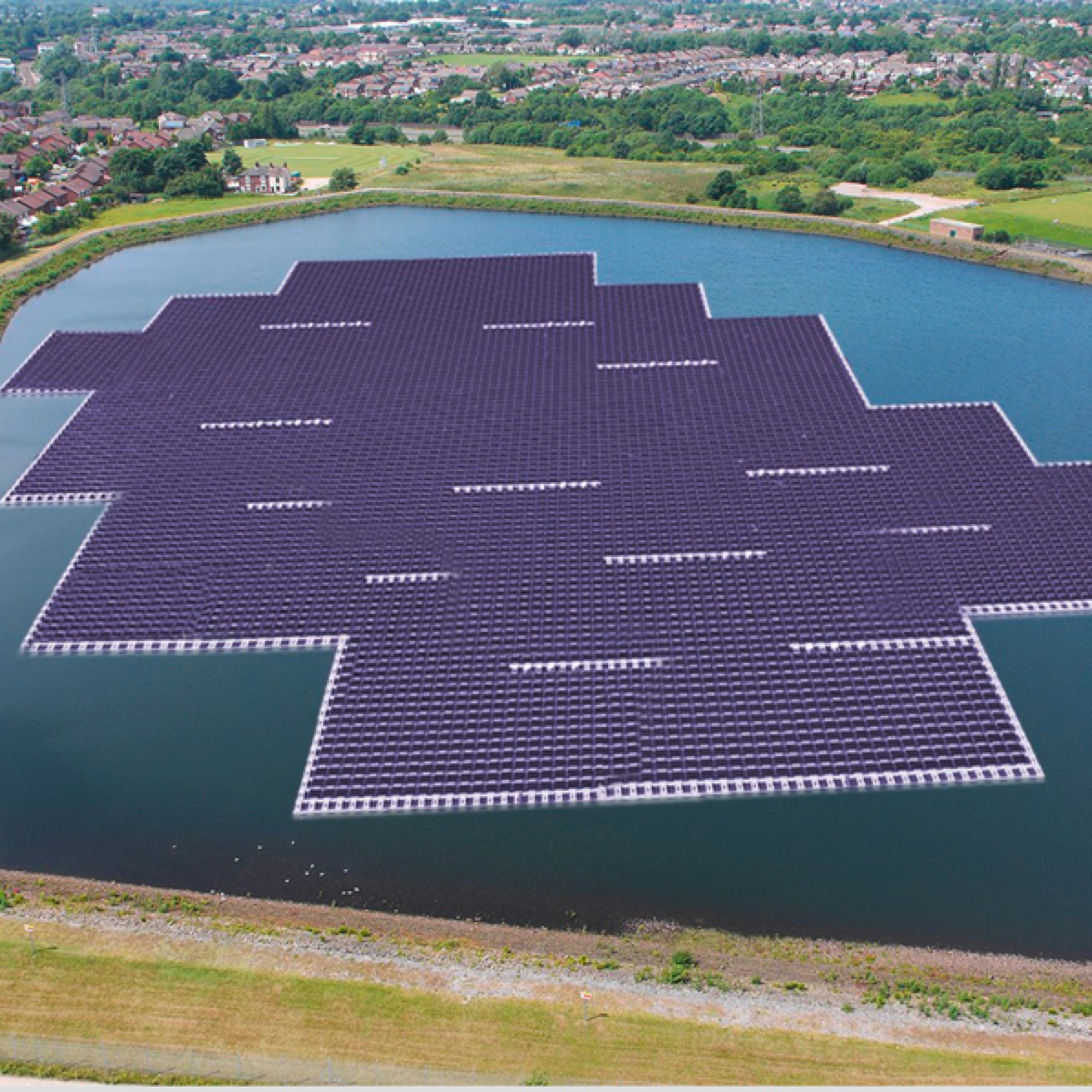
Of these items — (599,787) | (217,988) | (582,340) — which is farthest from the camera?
(582,340)

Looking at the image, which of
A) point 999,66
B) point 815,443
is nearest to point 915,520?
point 815,443

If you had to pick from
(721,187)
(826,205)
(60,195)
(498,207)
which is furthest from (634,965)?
(60,195)

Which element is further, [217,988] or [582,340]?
[582,340]

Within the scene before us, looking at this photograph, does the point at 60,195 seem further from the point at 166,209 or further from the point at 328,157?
the point at 328,157

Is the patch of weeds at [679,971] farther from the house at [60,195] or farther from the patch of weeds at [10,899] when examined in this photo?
the house at [60,195]

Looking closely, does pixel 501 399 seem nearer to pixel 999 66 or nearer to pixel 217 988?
pixel 217 988

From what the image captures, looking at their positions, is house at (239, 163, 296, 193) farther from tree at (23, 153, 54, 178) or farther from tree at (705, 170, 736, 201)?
tree at (705, 170, 736, 201)
